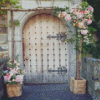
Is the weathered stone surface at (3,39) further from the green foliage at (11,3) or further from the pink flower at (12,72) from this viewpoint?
the pink flower at (12,72)

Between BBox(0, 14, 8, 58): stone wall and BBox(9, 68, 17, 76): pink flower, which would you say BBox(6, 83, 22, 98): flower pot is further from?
BBox(0, 14, 8, 58): stone wall

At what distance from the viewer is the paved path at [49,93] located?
8.54 ft

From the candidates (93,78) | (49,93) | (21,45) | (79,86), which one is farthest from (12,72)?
(93,78)

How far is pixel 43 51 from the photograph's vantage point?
3.43m

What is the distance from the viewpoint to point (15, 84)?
104 inches

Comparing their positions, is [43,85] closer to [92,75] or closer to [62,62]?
[62,62]

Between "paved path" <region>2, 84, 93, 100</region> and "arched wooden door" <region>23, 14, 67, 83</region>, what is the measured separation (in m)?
0.26

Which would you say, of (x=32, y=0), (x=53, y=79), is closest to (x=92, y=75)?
(x=53, y=79)

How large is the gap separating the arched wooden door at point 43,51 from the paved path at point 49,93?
0.85 ft

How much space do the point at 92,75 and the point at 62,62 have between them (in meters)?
1.07

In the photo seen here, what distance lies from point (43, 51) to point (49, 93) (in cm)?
117

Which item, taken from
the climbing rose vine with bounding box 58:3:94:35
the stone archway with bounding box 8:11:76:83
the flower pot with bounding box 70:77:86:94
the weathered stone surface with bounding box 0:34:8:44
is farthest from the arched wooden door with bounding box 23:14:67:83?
the climbing rose vine with bounding box 58:3:94:35

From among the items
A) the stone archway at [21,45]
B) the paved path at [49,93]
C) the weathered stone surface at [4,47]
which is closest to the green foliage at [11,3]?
the stone archway at [21,45]

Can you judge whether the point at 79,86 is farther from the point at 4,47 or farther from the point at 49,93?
the point at 4,47
